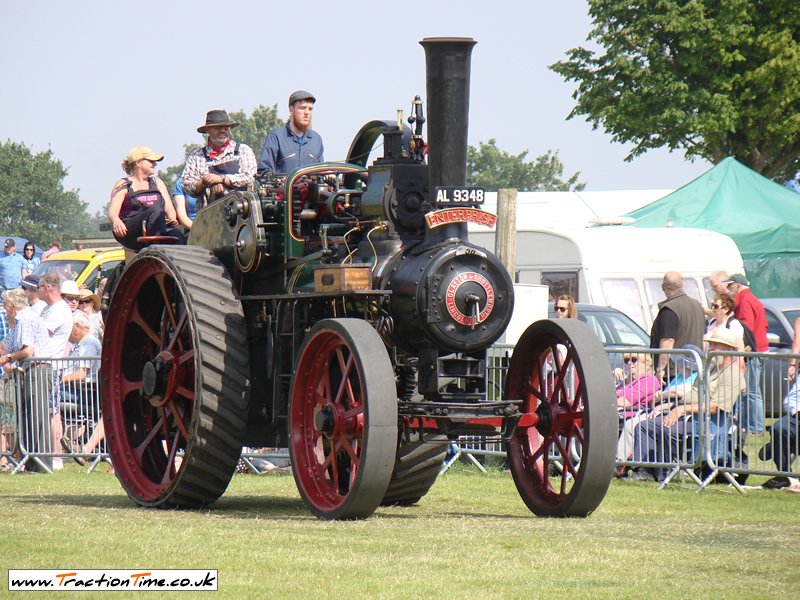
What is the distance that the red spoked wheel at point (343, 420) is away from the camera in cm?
802

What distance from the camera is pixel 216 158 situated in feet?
36.3

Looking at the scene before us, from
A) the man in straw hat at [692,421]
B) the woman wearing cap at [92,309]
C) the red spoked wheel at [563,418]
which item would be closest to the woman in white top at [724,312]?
the man in straw hat at [692,421]

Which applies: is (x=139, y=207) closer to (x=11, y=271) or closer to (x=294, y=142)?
(x=294, y=142)

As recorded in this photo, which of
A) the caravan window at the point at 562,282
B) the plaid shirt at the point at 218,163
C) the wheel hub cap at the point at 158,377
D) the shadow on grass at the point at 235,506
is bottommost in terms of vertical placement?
the shadow on grass at the point at 235,506

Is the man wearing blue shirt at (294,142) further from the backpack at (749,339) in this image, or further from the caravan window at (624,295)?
the caravan window at (624,295)

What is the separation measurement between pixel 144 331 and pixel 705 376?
4517 mm

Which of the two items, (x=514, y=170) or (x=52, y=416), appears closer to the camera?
(x=52, y=416)

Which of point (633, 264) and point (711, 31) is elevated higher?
point (711, 31)

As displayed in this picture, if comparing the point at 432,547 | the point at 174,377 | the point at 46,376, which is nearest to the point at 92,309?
the point at 46,376

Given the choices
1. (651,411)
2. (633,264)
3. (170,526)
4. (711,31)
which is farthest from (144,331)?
(711,31)

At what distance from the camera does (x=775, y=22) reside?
37125 millimetres

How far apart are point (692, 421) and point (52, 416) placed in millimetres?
6225

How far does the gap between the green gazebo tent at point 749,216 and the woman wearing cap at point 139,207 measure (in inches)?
534

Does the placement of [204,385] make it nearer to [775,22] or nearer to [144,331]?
[144,331]
